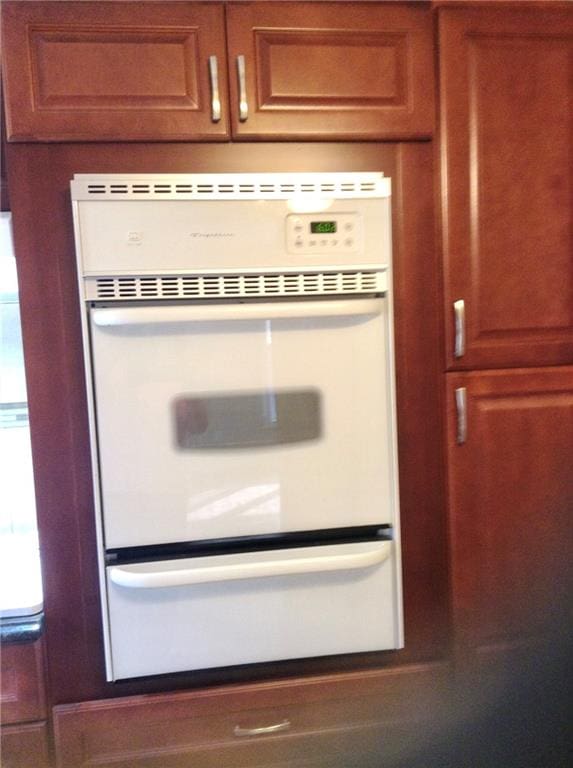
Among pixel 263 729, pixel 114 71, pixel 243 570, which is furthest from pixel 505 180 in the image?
pixel 263 729


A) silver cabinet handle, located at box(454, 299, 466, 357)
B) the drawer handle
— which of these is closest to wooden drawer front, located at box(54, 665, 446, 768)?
the drawer handle

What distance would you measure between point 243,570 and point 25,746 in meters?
0.58

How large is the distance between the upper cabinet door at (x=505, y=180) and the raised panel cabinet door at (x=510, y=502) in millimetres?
75

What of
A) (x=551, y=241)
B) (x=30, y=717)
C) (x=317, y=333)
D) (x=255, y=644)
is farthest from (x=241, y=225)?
(x=30, y=717)

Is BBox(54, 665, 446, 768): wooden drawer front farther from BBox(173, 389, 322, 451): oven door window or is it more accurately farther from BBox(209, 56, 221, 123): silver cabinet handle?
BBox(209, 56, 221, 123): silver cabinet handle

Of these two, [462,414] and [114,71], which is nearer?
[114,71]

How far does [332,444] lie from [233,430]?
20 centimetres

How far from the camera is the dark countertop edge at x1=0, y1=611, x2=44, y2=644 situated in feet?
3.79

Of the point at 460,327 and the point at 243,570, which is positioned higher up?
the point at 460,327

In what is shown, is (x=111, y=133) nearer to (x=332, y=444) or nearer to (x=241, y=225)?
(x=241, y=225)

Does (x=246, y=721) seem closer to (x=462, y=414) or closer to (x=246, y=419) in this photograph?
(x=246, y=419)

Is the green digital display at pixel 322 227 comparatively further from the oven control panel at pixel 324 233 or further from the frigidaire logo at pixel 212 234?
the frigidaire logo at pixel 212 234

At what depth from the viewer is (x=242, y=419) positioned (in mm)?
1186

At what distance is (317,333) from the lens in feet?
3.86
